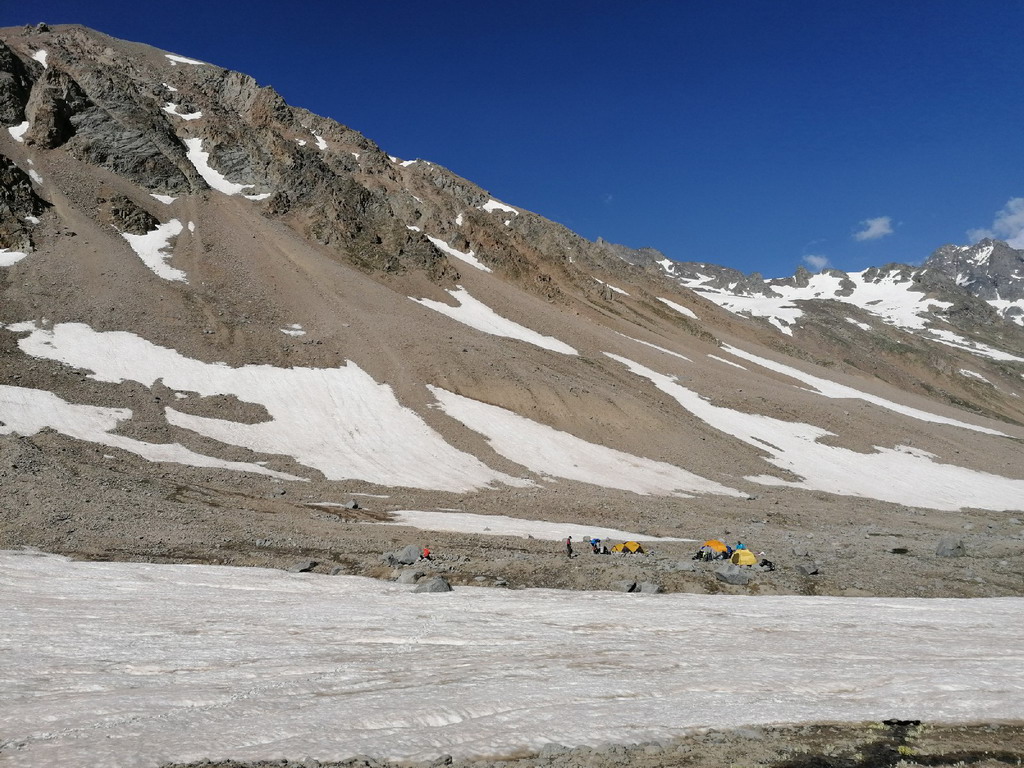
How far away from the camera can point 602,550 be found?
22.3 metres

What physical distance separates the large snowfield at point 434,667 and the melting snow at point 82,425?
18.2m

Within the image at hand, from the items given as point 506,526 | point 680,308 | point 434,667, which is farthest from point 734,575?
point 680,308

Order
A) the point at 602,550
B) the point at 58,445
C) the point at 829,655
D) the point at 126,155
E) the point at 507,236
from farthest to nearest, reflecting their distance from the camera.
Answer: the point at 507,236, the point at 126,155, the point at 58,445, the point at 602,550, the point at 829,655

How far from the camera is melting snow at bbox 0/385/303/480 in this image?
1251 inches

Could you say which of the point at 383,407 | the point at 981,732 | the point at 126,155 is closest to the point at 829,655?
the point at 981,732

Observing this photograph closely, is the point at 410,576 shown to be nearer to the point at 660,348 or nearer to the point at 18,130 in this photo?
the point at 660,348

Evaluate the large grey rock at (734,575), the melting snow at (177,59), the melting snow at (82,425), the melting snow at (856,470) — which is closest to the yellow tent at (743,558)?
the large grey rock at (734,575)

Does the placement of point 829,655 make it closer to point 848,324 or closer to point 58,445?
point 58,445

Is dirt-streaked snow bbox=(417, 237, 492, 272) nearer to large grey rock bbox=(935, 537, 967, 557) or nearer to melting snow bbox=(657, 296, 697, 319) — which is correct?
melting snow bbox=(657, 296, 697, 319)

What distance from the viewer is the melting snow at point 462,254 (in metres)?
92.0

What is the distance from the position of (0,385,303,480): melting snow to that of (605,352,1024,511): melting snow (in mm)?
37616

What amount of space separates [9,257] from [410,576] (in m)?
57.7

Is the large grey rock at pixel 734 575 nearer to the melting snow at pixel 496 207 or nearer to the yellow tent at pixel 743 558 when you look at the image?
the yellow tent at pixel 743 558

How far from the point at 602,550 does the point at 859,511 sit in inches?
994
